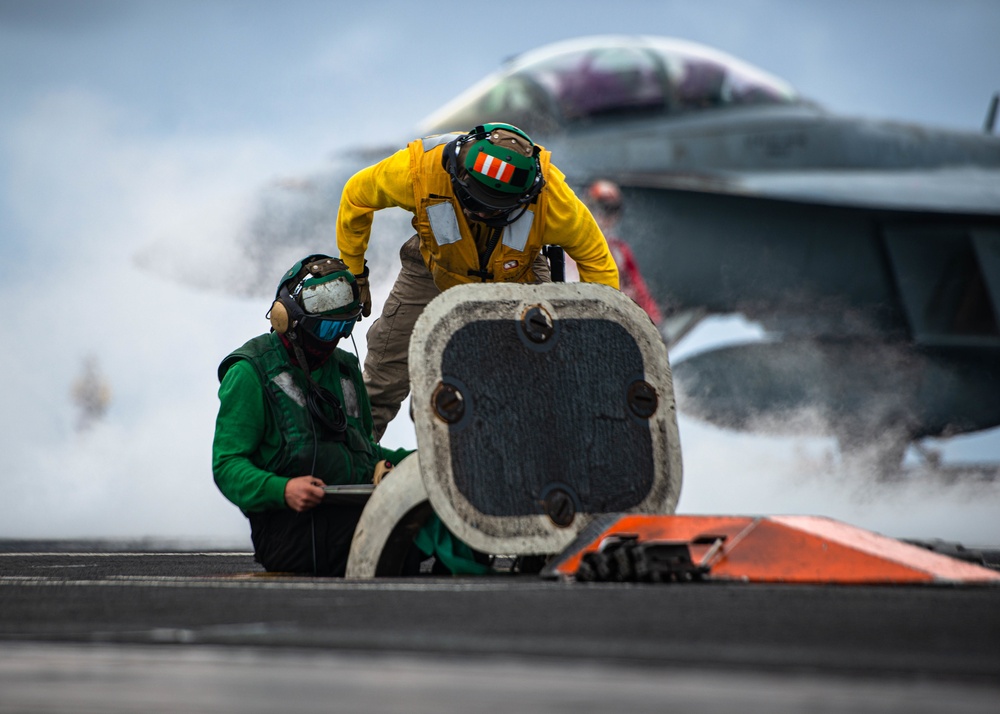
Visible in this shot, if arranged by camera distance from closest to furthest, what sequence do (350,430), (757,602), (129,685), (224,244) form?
(129,685) < (757,602) < (350,430) < (224,244)

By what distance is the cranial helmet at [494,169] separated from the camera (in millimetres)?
4770

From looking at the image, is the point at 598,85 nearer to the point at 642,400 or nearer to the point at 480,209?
the point at 480,209

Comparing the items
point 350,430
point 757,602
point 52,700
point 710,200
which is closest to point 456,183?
point 350,430

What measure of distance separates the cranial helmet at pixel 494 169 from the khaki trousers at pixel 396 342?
0.77m

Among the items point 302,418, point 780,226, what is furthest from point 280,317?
point 780,226

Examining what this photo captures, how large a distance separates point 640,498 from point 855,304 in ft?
32.4

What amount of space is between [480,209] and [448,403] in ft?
4.17

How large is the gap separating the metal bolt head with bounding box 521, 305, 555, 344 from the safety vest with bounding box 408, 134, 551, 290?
0.98 metres

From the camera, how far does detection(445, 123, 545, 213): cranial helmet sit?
477 centimetres

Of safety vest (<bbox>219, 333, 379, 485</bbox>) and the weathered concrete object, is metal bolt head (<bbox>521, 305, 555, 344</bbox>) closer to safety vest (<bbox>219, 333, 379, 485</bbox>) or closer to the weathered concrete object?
the weathered concrete object

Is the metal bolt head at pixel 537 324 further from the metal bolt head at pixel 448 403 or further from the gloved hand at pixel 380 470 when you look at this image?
the gloved hand at pixel 380 470

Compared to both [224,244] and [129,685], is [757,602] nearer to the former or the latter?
[129,685]

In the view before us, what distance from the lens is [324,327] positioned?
441 cm

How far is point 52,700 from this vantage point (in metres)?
1.61
